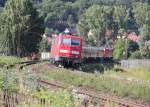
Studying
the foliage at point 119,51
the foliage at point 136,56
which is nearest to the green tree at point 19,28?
the foliage at point 119,51

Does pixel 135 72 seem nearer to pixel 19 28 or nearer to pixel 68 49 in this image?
pixel 68 49

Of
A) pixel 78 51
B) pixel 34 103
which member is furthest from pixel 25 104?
pixel 78 51

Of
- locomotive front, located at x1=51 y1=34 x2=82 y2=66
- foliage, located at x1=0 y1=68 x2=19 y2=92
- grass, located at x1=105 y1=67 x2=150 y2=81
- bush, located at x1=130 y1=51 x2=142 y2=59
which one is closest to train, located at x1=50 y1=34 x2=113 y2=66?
locomotive front, located at x1=51 y1=34 x2=82 y2=66

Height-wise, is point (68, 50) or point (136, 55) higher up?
point (68, 50)

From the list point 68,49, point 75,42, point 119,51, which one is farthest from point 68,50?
point 119,51

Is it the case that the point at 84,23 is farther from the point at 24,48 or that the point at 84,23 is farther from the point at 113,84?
the point at 113,84

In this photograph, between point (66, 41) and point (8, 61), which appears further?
point (8, 61)

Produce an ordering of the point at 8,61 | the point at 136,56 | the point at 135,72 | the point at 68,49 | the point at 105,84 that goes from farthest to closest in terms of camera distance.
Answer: the point at 136,56
the point at 8,61
the point at 135,72
the point at 68,49
the point at 105,84

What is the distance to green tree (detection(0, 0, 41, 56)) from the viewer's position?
265 feet

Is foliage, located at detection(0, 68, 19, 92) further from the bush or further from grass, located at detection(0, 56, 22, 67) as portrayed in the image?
the bush

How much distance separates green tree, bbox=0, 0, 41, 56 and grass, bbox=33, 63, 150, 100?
141 ft

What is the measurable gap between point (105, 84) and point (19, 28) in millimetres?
49796

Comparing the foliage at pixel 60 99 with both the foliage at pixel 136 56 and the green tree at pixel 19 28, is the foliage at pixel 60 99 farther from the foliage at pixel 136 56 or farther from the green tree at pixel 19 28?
the foliage at pixel 136 56

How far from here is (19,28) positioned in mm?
80812
